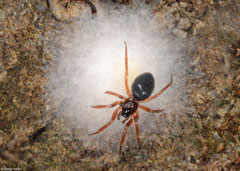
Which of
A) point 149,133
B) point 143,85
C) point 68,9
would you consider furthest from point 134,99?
point 68,9

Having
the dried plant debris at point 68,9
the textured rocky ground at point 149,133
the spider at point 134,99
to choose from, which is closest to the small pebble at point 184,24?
the textured rocky ground at point 149,133

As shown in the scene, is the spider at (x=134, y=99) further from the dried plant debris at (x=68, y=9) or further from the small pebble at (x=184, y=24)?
the dried plant debris at (x=68, y=9)

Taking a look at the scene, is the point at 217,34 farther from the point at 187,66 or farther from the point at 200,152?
the point at 200,152

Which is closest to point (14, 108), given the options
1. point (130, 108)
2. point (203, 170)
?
point (130, 108)

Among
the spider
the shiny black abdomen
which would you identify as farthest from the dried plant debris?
the shiny black abdomen

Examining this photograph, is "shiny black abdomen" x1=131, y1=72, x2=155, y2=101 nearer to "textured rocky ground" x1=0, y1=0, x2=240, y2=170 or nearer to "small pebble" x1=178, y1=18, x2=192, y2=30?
"textured rocky ground" x1=0, y1=0, x2=240, y2=170

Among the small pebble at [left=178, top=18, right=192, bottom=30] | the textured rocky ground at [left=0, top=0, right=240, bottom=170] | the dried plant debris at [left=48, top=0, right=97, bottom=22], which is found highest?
the dried plant debris at [left=48, top=0, right=97, bottom=22]
